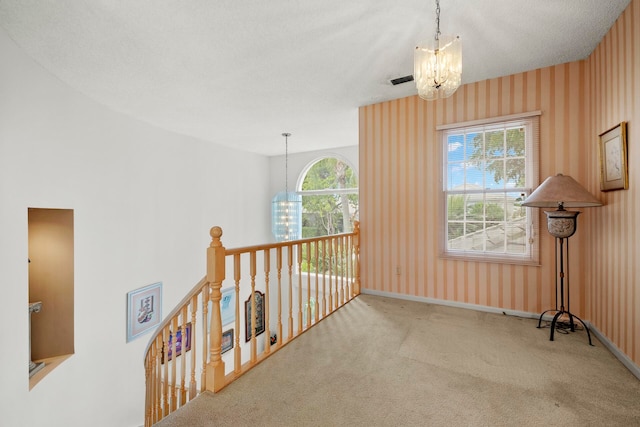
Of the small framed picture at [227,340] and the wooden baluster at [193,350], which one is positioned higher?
the wooden baluster at [193,350]

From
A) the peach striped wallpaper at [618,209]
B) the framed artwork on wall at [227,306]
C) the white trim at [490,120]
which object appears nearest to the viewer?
the peach striped wallpaper at [618,209]

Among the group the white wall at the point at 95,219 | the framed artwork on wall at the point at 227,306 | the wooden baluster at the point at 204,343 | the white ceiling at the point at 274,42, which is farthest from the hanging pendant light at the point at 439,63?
the framed artwork on wall at the point at 227,306

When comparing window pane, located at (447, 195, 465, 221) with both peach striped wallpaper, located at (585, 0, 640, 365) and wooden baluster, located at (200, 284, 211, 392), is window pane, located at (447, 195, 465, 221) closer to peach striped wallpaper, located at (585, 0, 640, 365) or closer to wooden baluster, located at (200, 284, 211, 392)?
peach striped wallpaper, located at (585, 0, 640, 365)

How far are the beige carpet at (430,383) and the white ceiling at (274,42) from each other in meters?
2.32

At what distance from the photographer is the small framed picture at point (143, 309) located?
3.77 meters

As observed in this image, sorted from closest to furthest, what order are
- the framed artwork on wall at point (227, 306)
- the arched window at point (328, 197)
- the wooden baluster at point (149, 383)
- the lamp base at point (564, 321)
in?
1. the lamp base at point (564, 321)
2. the wooden baluster at point (149, 383)
3. the framed artwork on wall at point (227, 306)
4. the arched window at point (328, 197)

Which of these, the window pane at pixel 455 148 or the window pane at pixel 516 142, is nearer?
the window pane at pixel 516 142

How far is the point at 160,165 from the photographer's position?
14.3 ft

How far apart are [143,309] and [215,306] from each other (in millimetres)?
3037

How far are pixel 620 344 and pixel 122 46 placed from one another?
4.33 m

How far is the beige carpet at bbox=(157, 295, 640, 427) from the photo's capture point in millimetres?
1480

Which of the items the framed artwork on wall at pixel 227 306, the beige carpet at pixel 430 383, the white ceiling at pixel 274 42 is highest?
the white ceiling at pixel 274 42

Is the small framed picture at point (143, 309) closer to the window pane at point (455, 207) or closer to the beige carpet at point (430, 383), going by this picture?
the beige carpet at point (430, 383)

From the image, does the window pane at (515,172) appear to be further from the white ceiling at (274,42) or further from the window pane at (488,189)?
the white ceiling at (274,42)
